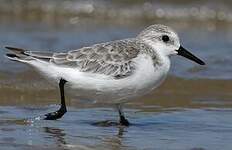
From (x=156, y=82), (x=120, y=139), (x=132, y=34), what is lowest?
(x=120, y=139)

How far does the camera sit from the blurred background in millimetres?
→ 8005

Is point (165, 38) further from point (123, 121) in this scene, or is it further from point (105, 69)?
point (123, 121)

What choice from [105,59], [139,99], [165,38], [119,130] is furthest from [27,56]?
[139,99]

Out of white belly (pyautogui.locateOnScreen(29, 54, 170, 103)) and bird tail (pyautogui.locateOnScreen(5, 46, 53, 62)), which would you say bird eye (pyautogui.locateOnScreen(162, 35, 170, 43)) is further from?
bird tail (pyautogui.locateOnScreen(5, 46, 53, 62))

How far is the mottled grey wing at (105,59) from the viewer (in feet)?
27.7

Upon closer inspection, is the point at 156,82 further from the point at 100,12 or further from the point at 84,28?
the point at 100,12

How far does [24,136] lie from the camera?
7.84m

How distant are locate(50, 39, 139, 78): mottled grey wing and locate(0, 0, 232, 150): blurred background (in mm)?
639

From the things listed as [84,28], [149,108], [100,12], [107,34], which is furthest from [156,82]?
[100,12]

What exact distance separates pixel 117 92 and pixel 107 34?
22.5 feet

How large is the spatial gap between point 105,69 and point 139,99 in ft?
6.38

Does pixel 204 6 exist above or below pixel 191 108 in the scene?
above

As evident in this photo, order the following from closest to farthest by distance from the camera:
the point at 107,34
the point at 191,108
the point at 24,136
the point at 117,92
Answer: the point at 24,136, the point at 117,92, the point at 191,108, the point at 107,34

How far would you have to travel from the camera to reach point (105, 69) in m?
8.49
